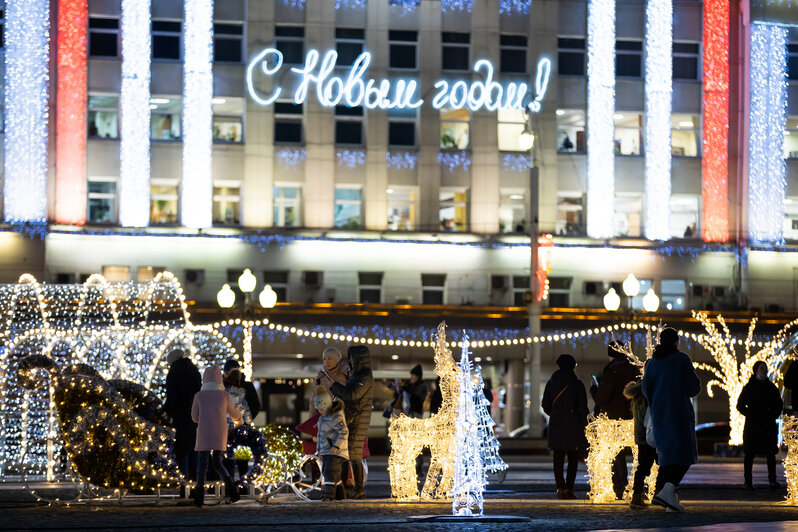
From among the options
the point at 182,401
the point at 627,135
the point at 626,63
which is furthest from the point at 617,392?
the point at 626,63

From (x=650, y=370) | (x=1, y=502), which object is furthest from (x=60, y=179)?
(x=650, y=370)

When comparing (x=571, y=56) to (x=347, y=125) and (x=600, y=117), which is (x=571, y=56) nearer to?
(x=600, y=117)

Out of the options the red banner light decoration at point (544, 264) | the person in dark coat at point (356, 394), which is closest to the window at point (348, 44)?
the red banner light decoration at point (544, 264)

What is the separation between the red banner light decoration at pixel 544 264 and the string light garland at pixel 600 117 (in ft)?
7.54

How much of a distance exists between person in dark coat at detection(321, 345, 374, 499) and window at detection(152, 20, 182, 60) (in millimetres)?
33080

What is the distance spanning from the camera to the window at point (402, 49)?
5119cm

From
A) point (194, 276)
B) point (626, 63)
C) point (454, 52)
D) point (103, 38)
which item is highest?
point (103, 38)

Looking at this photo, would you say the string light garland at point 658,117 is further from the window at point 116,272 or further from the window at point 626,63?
the window at point 116,272

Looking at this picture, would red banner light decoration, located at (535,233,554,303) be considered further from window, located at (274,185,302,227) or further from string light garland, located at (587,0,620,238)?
window, located at (274,185,302,227)

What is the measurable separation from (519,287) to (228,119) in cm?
1152

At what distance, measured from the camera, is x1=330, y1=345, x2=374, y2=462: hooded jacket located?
18594 mm

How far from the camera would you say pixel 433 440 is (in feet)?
59.5

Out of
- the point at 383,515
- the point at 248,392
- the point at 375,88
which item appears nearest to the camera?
the point at 383,515

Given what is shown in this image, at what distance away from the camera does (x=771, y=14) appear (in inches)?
2030
